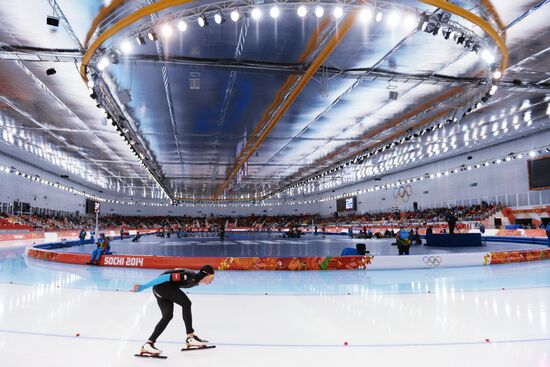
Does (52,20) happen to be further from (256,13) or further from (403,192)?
(403,192)

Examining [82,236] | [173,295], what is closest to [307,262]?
[173,295]

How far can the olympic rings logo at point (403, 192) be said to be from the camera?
40.6 meters

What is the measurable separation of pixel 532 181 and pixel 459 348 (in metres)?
27.4

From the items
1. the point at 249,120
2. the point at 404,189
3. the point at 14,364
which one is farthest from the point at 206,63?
the point at 404,189

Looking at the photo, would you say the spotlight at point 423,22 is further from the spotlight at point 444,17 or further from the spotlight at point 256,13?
the spotlight at point 256,13

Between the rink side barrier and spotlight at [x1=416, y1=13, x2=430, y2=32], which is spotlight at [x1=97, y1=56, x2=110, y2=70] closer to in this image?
the rink side barrier

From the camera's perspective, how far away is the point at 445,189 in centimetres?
3538

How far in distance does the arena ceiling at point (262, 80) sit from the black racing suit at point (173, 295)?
21.3 ft

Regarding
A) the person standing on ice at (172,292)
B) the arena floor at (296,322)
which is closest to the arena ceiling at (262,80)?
the arena floor at (296,322)

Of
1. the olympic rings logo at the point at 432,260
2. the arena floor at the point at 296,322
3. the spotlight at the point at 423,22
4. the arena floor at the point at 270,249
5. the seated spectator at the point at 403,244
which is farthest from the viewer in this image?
the arena floor at the point at 270,249

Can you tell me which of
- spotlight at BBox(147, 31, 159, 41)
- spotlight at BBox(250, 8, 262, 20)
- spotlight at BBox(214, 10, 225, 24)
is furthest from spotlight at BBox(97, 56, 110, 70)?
spotlight at BBox(250, 8, 262, 20)

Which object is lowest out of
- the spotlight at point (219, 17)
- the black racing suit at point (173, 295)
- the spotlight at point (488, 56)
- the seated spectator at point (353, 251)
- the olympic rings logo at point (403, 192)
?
the seated spectator at point (353, 251)

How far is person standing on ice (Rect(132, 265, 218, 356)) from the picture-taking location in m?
4.18

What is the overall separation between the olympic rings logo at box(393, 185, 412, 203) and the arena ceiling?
14850 millimetres
